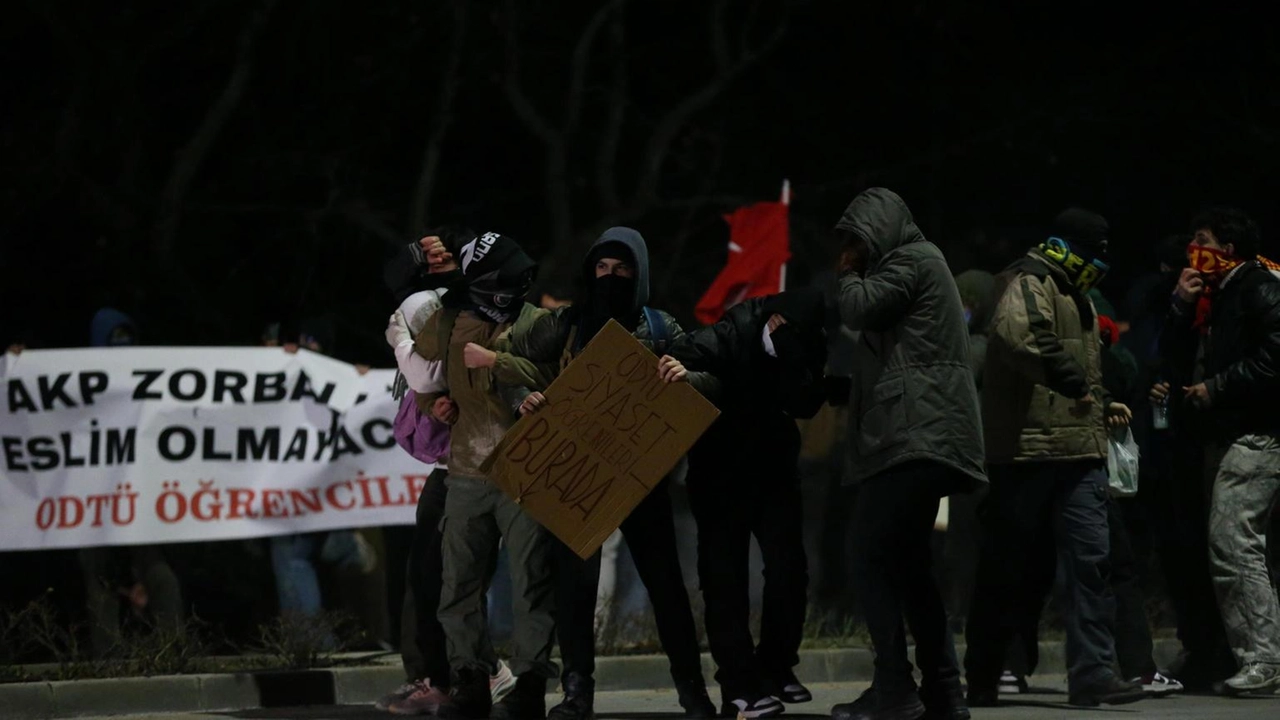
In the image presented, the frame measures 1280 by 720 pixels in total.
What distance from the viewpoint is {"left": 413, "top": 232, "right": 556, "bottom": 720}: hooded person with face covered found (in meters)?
8.44

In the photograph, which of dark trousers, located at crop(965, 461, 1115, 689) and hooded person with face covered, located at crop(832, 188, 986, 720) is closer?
hooded person with face covered, located at crop(832, 188, 986, 720)

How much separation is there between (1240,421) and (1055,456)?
3.51 ft

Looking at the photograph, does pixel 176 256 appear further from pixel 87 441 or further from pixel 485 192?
pixel 87 441

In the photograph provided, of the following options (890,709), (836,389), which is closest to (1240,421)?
(836,389)

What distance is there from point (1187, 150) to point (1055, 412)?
1013cm

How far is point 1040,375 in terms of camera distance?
876 centimetres

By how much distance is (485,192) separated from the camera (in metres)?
18.6

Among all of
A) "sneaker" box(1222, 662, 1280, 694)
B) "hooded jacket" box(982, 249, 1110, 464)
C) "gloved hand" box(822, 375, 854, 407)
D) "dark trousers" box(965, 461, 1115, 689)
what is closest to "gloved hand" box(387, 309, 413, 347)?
"gloved hand" box(822, 375, 854, 407)

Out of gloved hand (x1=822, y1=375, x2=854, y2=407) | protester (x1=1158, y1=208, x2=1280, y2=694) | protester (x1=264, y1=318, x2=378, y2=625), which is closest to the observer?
gloved hand (x1=822, y1=375, x2=854, y2=407)

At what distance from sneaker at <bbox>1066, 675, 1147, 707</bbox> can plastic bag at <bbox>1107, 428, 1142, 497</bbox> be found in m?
0.80

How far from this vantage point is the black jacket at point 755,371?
8328 mm

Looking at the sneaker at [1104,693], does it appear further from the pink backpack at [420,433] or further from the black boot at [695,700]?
the pink backpack at [420,433]

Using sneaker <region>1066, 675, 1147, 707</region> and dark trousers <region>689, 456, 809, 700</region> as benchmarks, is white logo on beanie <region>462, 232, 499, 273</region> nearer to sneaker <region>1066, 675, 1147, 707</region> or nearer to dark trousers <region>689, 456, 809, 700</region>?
dark trousers <region>689, 456, 809, 700</region>

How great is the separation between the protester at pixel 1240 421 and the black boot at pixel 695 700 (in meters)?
2.37
